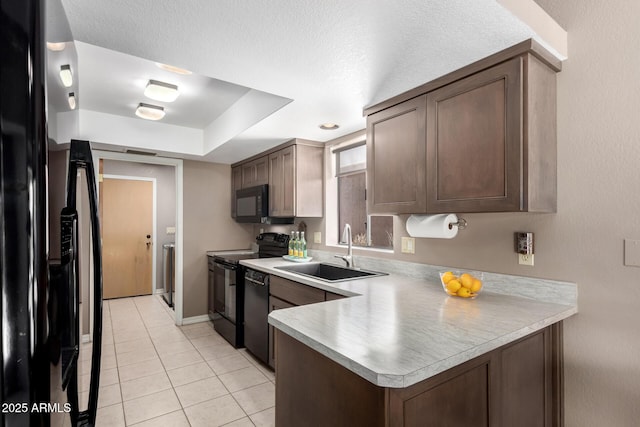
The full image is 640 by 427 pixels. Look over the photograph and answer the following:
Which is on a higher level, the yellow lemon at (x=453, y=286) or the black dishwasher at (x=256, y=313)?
the yellow lemon at (x=453, y=286)

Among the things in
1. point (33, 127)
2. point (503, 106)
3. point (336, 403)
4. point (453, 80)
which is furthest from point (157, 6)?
point (336, 403)

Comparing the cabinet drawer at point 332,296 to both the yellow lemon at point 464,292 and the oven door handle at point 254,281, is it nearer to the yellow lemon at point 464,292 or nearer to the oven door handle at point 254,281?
the yellow lemon at point 464,292

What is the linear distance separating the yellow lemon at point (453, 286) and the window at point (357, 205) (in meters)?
1.01

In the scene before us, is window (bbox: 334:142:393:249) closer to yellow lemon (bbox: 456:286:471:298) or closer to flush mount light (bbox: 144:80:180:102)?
yellow lemon (bbox: 456:286:471:298)

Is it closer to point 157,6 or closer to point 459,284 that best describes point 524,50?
point 459,284

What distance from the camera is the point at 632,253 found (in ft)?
4.66

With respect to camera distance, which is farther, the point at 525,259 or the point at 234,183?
the point at 234,183

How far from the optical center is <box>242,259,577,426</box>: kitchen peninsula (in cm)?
103

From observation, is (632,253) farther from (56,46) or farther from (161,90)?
(161,90)

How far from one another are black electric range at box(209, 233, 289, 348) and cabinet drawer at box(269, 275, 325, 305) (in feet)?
2.47

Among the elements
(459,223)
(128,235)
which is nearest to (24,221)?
(459,223)

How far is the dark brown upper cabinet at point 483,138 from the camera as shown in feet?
4.83

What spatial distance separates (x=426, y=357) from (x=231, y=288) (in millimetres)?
2903

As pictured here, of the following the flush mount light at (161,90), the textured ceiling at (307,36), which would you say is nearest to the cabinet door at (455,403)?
the textured ceiling at (307,36)
